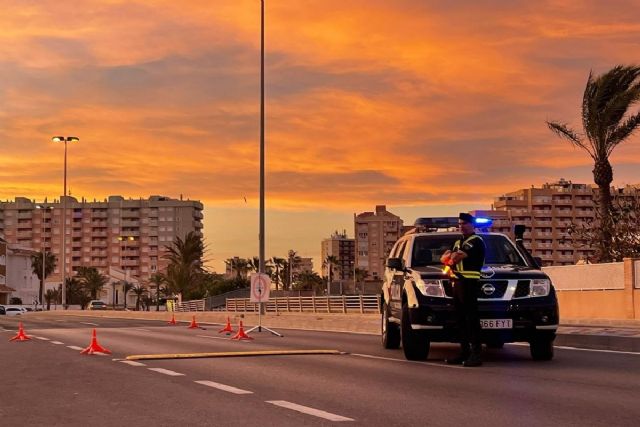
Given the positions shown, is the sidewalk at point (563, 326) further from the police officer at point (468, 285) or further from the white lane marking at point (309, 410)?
the white lane marking at point (309, 410)

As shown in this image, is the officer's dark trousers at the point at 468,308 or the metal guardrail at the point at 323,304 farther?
the metal guardrail at the point at 323,304

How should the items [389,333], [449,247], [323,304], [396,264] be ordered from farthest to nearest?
[323,304] < [389,333] < [449,247] < [396,264]

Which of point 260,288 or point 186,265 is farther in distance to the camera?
point 186,265

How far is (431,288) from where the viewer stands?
13.0 m

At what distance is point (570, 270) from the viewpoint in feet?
104

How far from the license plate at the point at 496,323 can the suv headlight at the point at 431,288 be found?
27.5 inches

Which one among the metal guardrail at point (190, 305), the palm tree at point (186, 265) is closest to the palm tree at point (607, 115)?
the metal guardrail at point (190, 305)

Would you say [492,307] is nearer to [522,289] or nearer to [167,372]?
[522,289]

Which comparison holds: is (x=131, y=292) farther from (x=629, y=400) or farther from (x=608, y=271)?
(x=629, y=400)

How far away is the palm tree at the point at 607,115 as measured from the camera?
38.3 meters

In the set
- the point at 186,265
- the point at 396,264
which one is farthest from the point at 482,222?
the point at 186,265

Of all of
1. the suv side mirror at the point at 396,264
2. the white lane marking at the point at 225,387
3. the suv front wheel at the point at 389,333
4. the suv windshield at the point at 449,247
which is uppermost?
the suv windshield at the point at 449,247

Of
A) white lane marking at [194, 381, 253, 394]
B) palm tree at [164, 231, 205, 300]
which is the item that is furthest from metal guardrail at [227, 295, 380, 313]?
white lane marking at [194, 381, 253, 394]

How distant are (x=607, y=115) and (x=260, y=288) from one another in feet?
61.0
